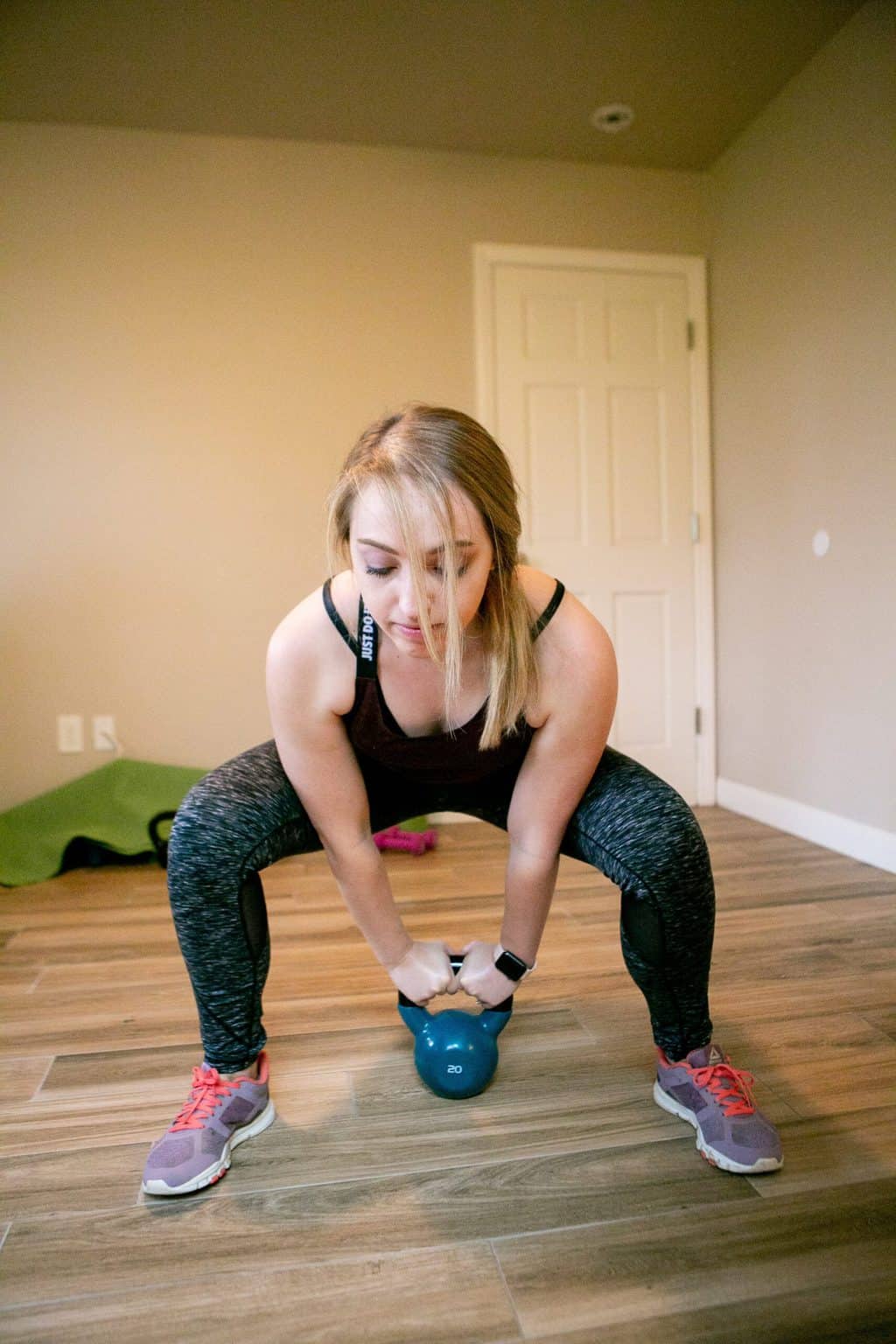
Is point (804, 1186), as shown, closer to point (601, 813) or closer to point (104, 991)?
point (601, 813)

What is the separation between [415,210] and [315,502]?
1.10 m

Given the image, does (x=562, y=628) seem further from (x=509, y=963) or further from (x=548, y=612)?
(x=509, y=963)

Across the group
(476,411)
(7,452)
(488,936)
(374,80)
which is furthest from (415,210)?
(488,936)

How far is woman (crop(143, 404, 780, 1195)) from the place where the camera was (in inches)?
37.7

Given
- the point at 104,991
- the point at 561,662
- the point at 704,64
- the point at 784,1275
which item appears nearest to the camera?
the point at 784,1275

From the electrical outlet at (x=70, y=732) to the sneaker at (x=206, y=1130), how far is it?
201cm

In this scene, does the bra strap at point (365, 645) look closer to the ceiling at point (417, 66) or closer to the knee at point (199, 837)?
the knee at point (199, 837)

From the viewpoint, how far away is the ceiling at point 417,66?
7.39 feet

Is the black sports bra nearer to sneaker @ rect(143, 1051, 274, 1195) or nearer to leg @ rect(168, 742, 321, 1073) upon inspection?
leg @ rect(168, 742, 321, 1073)

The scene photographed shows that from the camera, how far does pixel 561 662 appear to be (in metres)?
1.05

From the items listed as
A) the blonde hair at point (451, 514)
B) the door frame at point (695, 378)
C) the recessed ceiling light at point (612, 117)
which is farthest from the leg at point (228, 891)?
the recessed ceiling light at point (612, 117)

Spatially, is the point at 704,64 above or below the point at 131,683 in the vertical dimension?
above

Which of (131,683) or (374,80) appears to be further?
(131,683)

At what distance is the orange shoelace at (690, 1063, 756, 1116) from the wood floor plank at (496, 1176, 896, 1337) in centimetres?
11
